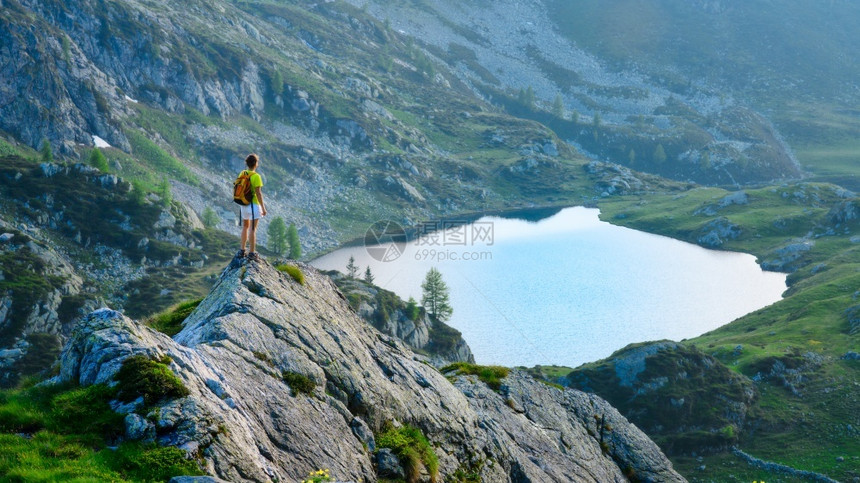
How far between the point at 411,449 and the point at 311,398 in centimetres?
420

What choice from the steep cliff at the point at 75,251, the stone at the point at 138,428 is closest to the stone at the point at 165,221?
the steep cliff at the point at 75,251

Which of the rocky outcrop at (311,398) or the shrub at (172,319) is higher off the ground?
the shrub at (172,319)

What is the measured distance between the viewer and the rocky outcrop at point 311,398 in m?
13.8

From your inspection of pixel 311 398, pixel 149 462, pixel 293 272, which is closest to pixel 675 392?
pixel 293 272

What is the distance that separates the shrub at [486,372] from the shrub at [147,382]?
22.5 m

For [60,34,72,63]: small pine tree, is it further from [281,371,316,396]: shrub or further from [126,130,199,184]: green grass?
[281,371,316,396]: shrub

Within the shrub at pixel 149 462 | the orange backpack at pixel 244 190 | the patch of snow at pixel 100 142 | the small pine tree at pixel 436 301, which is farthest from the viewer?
the patch of snow at pixel 100 142

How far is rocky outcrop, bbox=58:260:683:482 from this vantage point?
13.8 m

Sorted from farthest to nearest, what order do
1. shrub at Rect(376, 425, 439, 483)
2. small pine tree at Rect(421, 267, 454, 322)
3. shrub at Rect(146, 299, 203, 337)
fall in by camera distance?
small pine tree at Rect(421, 267, 454, 322), shrub at Rect(146, 299, 203, 337), shrub at Rect(376, 425, 439, 483)

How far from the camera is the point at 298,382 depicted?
715 inches

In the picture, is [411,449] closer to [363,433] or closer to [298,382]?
[363,433]

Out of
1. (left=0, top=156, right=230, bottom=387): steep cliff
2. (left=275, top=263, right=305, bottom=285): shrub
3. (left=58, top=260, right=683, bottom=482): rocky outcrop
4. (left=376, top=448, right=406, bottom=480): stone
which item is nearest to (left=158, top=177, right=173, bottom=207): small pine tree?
(left=0, top=156, right=230, bottom=387): steep cliff

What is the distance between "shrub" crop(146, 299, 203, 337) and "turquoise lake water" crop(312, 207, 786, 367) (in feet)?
248

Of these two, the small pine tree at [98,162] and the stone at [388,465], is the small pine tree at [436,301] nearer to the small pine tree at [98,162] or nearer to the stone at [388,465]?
the small pine tree at [98,162]
